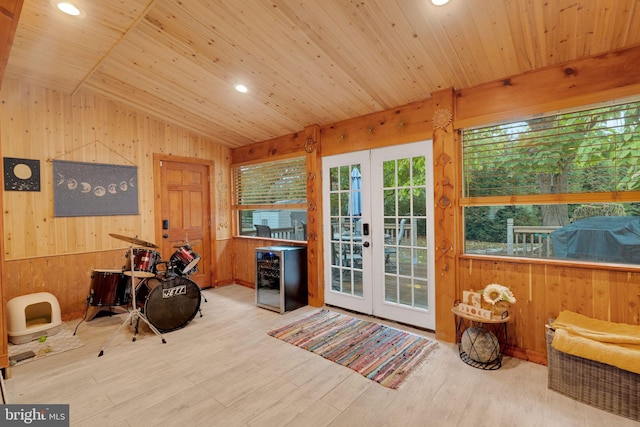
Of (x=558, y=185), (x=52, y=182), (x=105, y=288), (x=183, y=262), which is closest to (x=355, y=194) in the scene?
(x=558, y=185)

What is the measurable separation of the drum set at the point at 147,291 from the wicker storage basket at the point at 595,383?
343 centimetres

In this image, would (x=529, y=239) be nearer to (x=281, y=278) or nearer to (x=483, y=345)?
(x=483, y=345)

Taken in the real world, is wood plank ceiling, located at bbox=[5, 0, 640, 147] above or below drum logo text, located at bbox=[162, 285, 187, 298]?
above

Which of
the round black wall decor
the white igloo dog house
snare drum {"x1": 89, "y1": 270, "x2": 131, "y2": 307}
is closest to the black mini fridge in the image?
snare drum {"x1": 89, "y1": 270, "x2": 131, "y2": 307}

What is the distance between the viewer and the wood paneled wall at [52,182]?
3.42m

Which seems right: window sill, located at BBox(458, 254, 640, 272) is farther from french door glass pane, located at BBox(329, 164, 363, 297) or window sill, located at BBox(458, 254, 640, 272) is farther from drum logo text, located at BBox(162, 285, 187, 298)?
drum logo text, located at BBox(162, 285, 187, 298)

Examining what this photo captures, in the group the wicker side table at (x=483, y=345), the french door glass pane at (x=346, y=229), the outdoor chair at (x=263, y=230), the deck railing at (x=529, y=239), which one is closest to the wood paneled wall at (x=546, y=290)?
the wicker side table at (x=483, y=345)

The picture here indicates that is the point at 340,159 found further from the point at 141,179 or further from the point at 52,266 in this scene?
Answer: the point at 52,266

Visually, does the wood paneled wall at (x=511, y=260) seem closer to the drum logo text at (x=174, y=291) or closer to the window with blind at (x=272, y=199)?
the window with blind at (x=272, y=199)

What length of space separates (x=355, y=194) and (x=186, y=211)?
9.46 feet

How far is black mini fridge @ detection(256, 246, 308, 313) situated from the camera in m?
3.91

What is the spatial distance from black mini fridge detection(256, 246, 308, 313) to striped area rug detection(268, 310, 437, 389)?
43 cm

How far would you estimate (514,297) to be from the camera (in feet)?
8.75

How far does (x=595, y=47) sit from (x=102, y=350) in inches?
190
